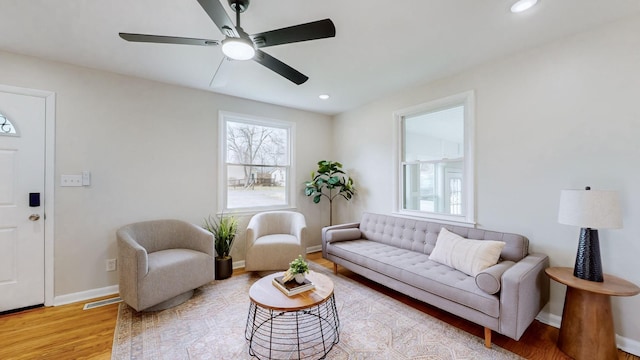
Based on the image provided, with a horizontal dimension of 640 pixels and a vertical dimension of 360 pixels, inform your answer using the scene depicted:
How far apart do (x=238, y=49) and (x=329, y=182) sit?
2807mm

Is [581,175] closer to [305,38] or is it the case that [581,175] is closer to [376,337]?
[376,337]

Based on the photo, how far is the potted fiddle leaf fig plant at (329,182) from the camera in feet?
14.3

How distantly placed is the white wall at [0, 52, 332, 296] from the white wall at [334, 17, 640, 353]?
129 inches

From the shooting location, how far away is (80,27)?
83.7 inches

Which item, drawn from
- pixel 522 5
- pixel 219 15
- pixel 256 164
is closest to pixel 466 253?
pixel 522 5

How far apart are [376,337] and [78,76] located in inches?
158

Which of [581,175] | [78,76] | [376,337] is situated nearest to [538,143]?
[581,175]

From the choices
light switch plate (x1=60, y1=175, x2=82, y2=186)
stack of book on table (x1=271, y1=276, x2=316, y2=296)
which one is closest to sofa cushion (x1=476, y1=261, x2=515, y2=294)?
stack of book on table (x1=271, y1=276, x2=316, y2=296)

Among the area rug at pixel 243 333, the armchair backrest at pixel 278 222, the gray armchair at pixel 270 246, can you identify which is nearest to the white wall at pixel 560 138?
the area rug at pixel 243 333

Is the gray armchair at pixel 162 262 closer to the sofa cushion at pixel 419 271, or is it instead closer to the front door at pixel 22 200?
the front door at pixel 22 200

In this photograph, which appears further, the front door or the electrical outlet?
the electrical outlet

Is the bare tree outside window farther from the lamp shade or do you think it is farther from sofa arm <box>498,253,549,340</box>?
the lamp shade

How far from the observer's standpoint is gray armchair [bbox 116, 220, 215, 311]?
93.2 inches

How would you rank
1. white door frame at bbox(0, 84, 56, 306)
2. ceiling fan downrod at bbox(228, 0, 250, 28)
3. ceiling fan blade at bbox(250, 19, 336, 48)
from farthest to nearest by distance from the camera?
1. white door frame at bbox(0, 84, 56, 306)
2. ceiling fan downrod at bbox(228, 0, 250, 28)
3. ceiling fan blade at bbox(250, 19, 336, 48)
